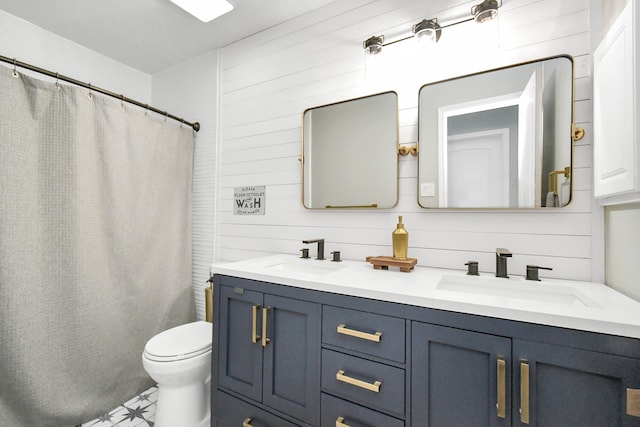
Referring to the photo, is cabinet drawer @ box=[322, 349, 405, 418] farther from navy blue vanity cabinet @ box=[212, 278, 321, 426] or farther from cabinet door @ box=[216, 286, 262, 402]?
cabinet door @ box=[216, 286, 262, 402]

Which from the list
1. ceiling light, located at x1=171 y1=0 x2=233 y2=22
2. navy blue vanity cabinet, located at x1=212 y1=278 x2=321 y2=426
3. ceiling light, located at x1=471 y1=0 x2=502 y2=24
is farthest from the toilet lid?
ceiling light, located at x1=471 y1=0 x2=502 y2=24

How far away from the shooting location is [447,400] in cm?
94

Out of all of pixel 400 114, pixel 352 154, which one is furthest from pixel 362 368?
pixel 400 114

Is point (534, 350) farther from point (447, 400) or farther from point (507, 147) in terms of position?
point (507, 147)

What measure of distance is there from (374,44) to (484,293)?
4.67 feet

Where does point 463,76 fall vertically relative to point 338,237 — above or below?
above

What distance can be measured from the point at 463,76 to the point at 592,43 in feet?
1.63

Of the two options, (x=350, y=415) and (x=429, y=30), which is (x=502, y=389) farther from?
(x=429, y=30)

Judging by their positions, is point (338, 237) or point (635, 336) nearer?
point (635, 336)

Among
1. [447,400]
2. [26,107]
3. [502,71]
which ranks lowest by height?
[447,400]

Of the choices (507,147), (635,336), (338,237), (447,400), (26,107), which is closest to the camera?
(635,336)

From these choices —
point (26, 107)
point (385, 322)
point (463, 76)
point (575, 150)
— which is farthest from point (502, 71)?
point (26, 107)

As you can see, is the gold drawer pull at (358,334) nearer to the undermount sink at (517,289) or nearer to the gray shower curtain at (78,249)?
the undermount sink at (517,289)

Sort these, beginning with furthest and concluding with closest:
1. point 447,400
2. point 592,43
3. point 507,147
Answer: point 507,147
point 592,43
point 447,400
